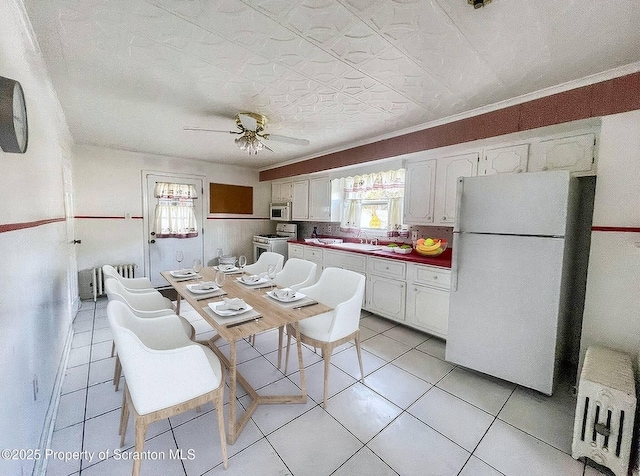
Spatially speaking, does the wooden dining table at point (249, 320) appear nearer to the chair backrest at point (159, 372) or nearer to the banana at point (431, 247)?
the chair backrest at point (159, 372)

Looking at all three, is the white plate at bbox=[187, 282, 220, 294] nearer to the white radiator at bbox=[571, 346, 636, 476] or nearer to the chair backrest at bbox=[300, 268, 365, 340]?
the chair backrest at bbox=[300, 268, 365, 340]

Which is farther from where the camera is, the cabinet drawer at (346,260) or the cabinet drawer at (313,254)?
the cabinet drawer at (313,254)

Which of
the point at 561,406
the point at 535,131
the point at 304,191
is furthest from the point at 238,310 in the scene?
the point at 304,191

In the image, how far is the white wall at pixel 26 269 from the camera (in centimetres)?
101

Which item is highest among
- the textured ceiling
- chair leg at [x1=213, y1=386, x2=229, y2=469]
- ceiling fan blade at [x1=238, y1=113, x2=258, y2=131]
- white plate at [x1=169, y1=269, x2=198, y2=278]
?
the textured ceiling

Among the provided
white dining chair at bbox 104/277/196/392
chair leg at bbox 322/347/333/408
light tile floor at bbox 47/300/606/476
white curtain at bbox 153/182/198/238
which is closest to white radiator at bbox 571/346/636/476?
light tile floor at bbox 47/300/606/476

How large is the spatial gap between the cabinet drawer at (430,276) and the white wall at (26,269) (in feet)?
9.72

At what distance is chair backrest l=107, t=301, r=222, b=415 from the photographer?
1.17 meters

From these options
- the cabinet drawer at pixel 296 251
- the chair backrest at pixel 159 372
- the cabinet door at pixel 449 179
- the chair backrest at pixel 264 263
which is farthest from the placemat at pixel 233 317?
the cabinet drawer at pixel 296 251

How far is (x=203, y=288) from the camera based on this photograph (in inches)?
82.2

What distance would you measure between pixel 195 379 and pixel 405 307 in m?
2.36

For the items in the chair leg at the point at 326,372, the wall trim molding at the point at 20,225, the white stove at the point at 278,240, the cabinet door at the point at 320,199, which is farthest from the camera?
the white stove at the point at 278,240

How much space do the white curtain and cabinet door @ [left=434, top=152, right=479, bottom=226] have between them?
4230 mm

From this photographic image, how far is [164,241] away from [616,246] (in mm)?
5636
